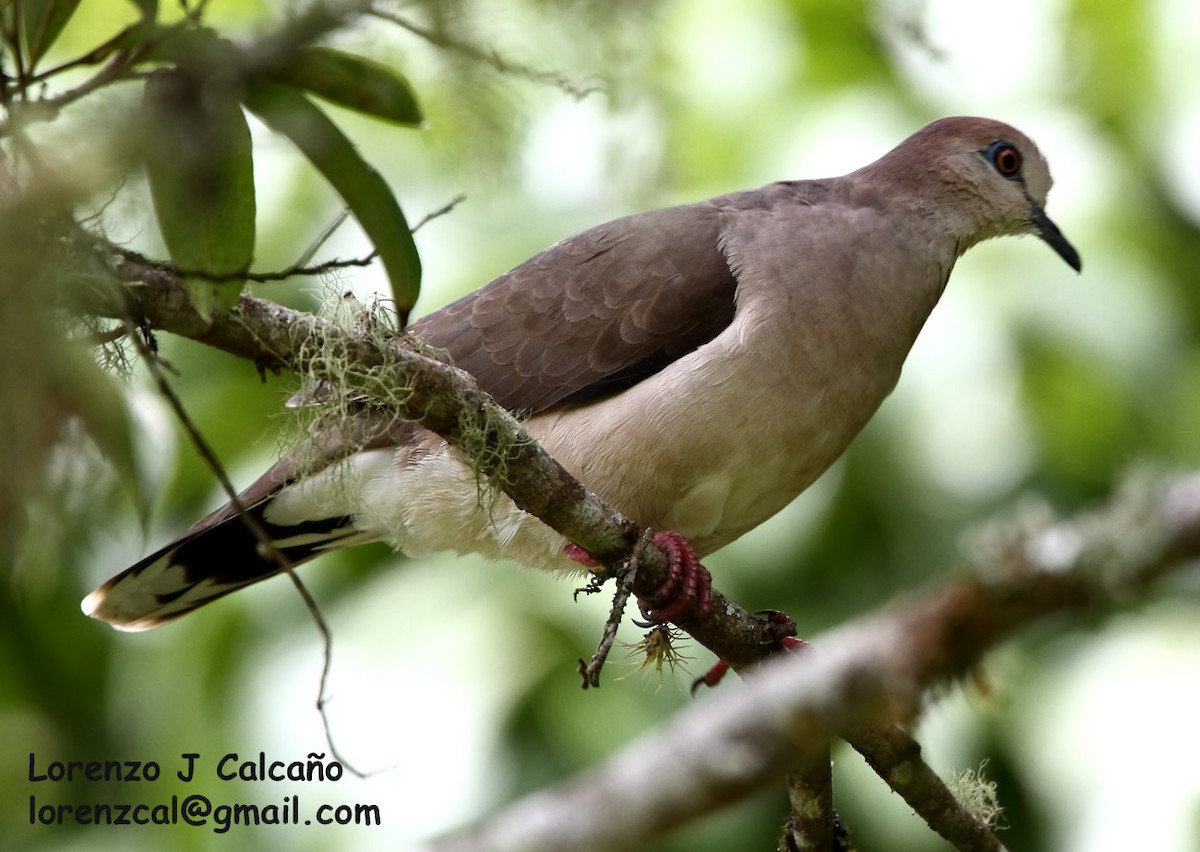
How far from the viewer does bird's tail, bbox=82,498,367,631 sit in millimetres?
3465

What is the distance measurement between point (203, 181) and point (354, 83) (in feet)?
1.00

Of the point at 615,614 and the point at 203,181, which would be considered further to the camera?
the point at 615,614

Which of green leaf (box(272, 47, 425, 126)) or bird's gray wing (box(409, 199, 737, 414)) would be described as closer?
green leaf (box(272, 47, 425, 126))

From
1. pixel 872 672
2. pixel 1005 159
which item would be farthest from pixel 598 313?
pixel 872 672

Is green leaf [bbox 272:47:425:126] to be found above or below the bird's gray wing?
below

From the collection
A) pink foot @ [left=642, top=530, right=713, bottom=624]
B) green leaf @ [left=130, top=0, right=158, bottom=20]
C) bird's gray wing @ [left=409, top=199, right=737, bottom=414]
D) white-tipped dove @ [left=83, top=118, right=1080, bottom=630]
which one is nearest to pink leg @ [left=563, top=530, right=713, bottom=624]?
pink foot @ [left=642, top=530, right=713, bottom=624]

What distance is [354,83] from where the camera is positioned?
2.12m

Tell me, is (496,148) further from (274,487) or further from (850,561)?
(850,561)

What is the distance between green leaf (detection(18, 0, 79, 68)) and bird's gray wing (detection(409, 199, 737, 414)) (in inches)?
56.1

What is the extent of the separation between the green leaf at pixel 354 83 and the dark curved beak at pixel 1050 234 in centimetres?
230

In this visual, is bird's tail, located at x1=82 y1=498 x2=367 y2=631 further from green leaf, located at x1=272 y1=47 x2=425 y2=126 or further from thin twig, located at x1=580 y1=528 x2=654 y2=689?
green leaf, located at x1=272 y1=47 x2=425 y2=126

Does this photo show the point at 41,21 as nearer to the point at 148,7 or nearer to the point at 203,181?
the point at 148,7

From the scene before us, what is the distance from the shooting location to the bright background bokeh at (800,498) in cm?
502

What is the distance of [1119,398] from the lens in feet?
19.5
